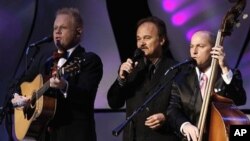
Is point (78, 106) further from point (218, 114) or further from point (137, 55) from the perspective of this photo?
point (218, 114)

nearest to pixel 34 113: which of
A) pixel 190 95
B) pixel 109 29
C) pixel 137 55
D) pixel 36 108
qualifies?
pixel 36 108

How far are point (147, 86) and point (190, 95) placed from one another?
395mm

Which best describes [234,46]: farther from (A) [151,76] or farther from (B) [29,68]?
(B) [29,68]

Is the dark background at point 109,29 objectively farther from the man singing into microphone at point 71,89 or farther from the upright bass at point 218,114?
the upright bass at point 218,114

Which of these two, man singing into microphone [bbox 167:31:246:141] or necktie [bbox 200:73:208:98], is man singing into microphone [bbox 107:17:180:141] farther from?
necktie [bbox 200:73:208:98]

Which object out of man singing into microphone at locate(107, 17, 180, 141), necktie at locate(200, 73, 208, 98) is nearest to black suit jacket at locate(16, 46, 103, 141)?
man singing into microphone at locate(107, 17, 180, 141)

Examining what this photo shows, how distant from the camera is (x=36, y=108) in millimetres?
3826

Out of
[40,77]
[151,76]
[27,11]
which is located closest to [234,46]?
[151,76]

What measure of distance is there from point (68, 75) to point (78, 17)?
50 centimetres

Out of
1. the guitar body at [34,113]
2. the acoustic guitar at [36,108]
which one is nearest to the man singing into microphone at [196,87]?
the acoustic guitar at [36,108]

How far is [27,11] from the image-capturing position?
521 cm

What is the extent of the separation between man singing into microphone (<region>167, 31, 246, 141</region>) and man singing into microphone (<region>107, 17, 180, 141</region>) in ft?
0.44

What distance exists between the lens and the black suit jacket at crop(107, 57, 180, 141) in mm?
3484

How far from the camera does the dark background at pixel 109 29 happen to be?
4.33m
